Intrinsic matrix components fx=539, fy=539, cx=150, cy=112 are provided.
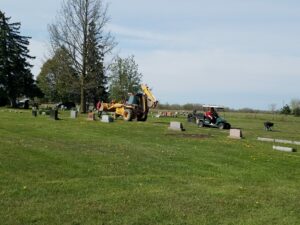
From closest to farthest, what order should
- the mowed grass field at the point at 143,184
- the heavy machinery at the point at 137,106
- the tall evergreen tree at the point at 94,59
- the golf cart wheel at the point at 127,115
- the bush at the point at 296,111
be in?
the mowed grass field at the point at 143,184 → the golf cart wheel at the point at 127,115 → the heavy machinery at the point at 137,106 → the tall evergreen tree at the point at 94,59 → the bush at the point at 296,111

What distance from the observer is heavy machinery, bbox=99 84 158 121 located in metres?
39.2

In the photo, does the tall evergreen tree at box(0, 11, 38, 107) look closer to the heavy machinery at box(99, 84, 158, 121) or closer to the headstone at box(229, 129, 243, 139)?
the heavy machinery at box(99, 84, 158, 121)

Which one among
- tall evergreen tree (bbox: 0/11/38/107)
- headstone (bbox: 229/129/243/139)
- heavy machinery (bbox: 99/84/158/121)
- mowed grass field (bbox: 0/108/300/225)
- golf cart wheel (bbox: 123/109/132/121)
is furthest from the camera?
tall evergreen tree (bbox: 0/11/38/107)

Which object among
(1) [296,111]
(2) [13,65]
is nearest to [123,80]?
(2) [13,65]

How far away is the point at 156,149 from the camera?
19.1m

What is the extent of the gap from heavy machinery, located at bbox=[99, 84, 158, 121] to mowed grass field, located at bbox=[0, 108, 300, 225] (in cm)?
1857

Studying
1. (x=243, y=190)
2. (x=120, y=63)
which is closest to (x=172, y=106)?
(x=120, y=63)

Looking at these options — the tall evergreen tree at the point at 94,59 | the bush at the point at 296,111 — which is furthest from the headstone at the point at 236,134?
the bush at the point at 296,111

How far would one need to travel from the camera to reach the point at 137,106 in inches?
1560

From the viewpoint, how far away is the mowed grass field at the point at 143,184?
8.99 meters

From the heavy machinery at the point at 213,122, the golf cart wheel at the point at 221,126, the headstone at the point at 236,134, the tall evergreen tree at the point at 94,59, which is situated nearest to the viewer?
the headstone at the point at 236,134

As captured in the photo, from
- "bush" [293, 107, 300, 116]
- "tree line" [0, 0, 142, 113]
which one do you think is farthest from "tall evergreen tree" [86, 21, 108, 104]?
"bush" [293, 107, 300, 116]

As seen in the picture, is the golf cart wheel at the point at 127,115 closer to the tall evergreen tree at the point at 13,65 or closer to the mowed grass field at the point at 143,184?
the mowed grass field at the point at 143,184

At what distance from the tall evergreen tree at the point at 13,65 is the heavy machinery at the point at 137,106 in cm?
3352
